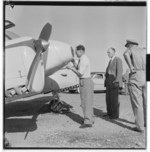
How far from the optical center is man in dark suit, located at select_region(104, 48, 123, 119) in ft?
13.9

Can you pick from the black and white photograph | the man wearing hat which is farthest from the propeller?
the man wearing hat

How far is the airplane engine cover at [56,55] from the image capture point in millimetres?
3647

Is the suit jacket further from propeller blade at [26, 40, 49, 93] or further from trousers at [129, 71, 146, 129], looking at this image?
propeller blade at [26, 40, 49, 93]

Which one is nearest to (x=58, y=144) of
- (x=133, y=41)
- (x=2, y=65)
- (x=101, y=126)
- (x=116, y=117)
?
(x=101, y=126)

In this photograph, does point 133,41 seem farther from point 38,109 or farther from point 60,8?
point 38,109

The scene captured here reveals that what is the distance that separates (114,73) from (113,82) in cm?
19

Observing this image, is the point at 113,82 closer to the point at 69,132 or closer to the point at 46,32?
the point at 69,132

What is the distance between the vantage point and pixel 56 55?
12.1ft

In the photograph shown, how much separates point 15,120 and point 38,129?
0.86 meters

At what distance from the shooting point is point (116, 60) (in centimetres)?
425

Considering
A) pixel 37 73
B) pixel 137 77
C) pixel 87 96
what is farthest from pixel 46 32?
pixel 137 77

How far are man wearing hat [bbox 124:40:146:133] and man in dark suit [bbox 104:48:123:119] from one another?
2.40 ft

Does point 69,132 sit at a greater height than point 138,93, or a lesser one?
lesser

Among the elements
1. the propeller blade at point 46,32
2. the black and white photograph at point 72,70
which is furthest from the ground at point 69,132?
the propeller blade at point 46,32
